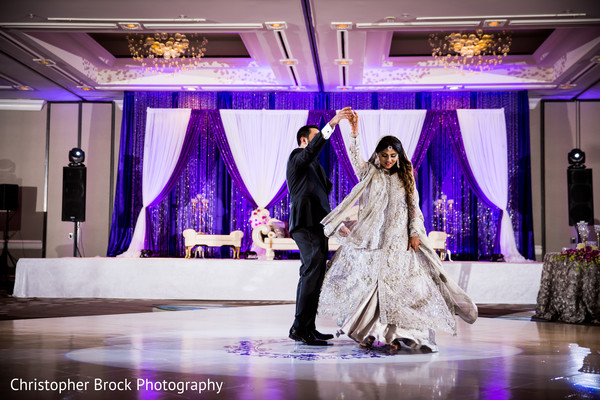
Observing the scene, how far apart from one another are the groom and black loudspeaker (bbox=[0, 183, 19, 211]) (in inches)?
325

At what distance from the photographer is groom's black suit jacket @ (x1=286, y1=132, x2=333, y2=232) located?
4.12 m

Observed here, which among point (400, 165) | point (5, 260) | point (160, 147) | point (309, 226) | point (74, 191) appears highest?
point (160, 147)

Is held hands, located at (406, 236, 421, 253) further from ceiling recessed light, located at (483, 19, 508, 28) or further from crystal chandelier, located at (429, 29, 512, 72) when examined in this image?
crystal chandelier, located at (429, 29, 512, 72)

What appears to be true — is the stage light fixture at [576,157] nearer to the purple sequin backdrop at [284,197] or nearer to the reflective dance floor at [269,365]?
the purple sequin backdrop at [284,197]

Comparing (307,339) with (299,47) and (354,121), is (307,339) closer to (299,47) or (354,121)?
(354,121)

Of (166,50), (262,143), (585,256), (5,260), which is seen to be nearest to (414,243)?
(585,256)

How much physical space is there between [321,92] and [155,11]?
4492 millimetres

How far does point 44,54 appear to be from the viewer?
9.18 meters

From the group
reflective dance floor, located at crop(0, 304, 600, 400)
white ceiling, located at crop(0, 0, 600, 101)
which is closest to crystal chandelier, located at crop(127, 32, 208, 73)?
white ceiling, located at crop(0, 0, 600, 101)

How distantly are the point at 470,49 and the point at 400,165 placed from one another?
6.10m

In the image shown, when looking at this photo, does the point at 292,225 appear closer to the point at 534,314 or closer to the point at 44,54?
the point at 534,314

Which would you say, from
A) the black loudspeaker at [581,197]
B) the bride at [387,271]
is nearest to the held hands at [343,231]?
the bride at [387,271]

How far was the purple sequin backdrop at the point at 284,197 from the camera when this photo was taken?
435 inches

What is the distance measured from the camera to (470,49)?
9445 mm
